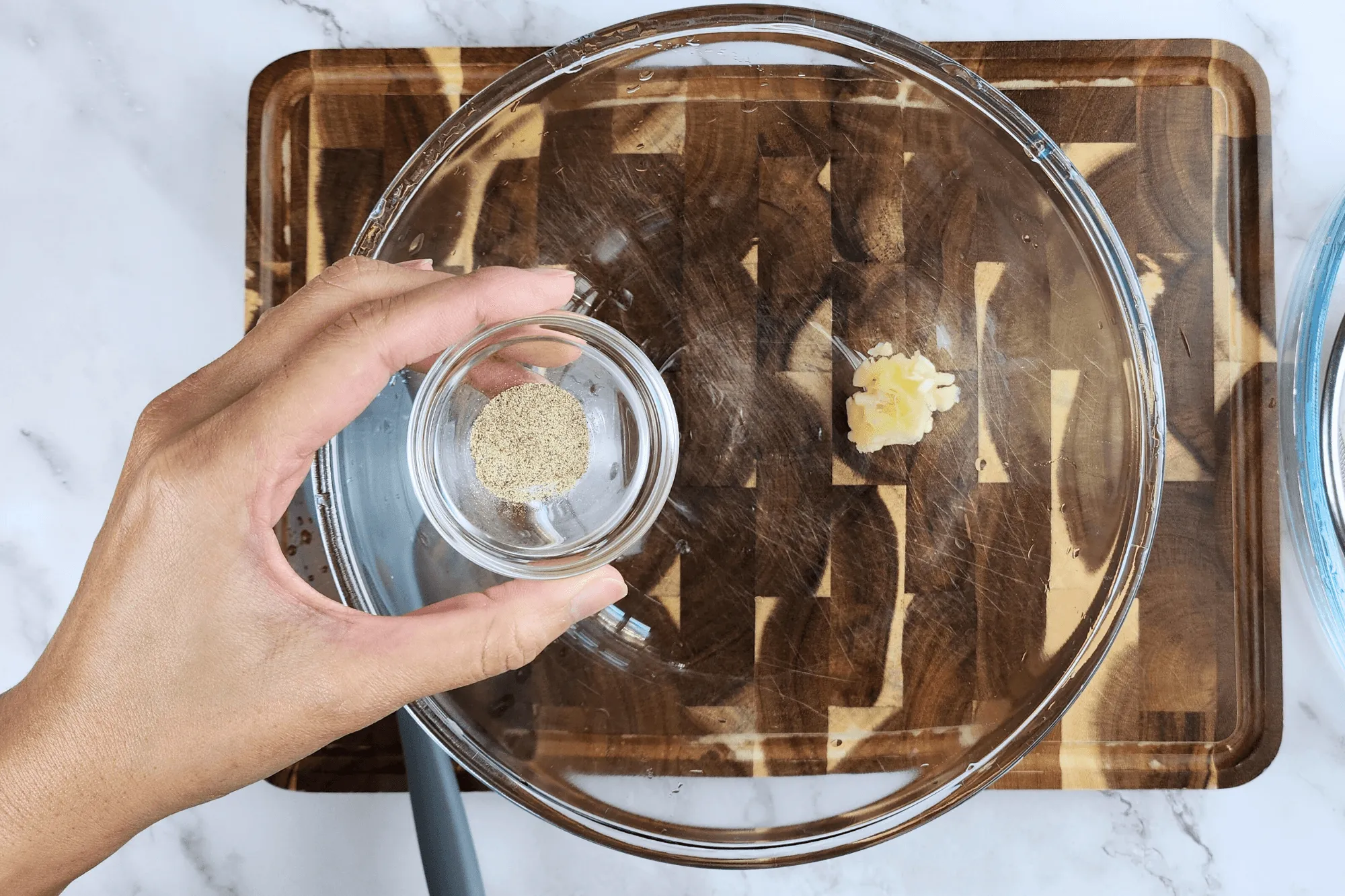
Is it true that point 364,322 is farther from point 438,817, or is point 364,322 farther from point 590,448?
point 438,817

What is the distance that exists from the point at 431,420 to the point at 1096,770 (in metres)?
0.61

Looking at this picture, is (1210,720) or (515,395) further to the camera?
(1210,720)

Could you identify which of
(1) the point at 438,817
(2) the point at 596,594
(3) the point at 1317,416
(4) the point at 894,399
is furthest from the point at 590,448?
(3) the point at 1317,416

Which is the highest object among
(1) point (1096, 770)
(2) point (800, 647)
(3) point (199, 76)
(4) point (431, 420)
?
(3) point (199, 76)

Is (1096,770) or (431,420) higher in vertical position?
(431,420)

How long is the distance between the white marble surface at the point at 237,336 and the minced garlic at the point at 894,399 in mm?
314

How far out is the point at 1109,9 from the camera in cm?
74

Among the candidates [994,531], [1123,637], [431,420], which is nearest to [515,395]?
[431,420]

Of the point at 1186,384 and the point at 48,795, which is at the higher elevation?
the point at 1186,384

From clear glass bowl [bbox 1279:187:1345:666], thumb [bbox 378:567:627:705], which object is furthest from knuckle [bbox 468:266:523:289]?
clear glass bowl [bbox 1279:187:1345:666]

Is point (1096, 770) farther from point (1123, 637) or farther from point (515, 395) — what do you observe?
point (515, 395)

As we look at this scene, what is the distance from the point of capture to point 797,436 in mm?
671

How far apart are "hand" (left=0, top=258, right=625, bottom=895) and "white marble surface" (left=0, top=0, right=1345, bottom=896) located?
0.24 m

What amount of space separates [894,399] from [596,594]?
0.27m
